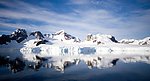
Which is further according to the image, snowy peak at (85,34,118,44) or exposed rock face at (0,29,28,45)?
snowy peak at (85,34,118,44)

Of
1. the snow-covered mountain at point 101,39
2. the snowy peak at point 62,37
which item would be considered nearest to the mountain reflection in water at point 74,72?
the snow-covered mountain at point 101,39

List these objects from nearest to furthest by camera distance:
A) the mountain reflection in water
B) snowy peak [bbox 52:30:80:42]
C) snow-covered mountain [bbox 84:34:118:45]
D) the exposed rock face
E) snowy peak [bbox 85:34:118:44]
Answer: the mountain reflection in water → the exposed rock face → snow-covered mountain [bbox 84:34:118:45] → snowy peak [bbox 85:34:118:44] → snowy peak [bbox 52:30:80:42]

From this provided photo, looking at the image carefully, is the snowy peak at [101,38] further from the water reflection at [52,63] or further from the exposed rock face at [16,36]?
the water reflection at [52,63]

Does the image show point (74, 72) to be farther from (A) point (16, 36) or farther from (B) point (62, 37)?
(B) point (62, 37)

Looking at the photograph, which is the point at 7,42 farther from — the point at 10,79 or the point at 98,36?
the point at 10,79

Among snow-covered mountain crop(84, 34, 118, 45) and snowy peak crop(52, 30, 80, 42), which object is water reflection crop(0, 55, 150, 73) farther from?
snowy peak crop(52, 30, 80, 42)

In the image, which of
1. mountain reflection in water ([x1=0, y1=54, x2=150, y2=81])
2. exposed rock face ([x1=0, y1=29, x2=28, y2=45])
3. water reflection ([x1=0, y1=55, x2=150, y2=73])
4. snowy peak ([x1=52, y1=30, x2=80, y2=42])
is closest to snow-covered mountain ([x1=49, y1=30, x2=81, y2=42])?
snowy peak ([x1=52, y1=30, x2=80, y2=42])

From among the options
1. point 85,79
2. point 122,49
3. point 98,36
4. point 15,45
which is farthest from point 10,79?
point 98,36

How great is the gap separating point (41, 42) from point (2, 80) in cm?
7052

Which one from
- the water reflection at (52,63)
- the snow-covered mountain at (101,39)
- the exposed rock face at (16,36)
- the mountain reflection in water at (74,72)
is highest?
the exposed rock face at (16,36)

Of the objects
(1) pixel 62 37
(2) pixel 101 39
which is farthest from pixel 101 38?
(1) pixel 62 37

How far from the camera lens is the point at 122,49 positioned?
6631 cm

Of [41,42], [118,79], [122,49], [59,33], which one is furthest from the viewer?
[59,33]

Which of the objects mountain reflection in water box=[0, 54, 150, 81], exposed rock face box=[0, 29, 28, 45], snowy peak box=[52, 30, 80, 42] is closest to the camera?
mountain reflection in water box=[0, 54, 150, 81]
